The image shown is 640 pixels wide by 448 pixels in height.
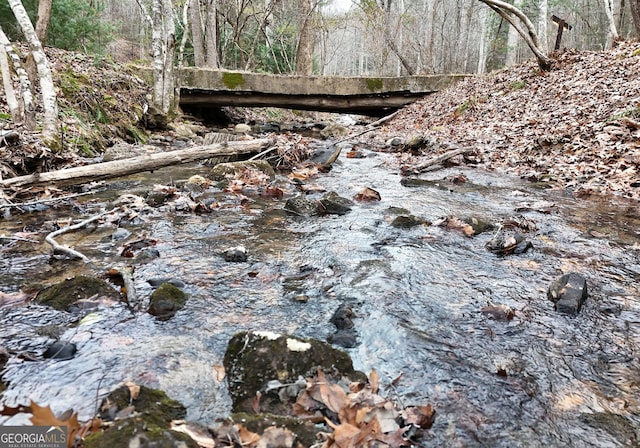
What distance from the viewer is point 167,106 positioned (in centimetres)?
1228

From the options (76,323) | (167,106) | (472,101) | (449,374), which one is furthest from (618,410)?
(167,106)

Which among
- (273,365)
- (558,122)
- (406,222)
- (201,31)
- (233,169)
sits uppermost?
(201,31)

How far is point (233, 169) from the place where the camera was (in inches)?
269

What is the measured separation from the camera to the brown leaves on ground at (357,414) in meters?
1.63

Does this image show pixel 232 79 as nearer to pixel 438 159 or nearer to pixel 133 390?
pixel 438 159

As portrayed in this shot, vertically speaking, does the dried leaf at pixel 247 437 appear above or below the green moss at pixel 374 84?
below

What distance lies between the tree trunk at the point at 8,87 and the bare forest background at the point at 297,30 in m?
5.61

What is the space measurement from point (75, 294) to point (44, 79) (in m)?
5.09

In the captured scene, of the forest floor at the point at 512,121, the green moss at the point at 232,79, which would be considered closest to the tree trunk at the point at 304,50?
the green moss at the point at 232,79

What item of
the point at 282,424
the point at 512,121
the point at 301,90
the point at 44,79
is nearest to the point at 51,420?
the point at 282,424

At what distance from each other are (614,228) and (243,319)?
3.82 metres

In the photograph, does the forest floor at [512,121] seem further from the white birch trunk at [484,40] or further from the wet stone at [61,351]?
the white birch trunk at [484,40]

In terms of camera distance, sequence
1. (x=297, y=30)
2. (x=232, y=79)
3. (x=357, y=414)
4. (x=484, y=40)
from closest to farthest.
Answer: (x=357, y=414)
(x=232, y=79)
(x=297, y=30)
(x=484, y=40)

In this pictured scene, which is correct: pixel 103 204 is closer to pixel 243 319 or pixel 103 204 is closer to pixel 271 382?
pixel 243 319
